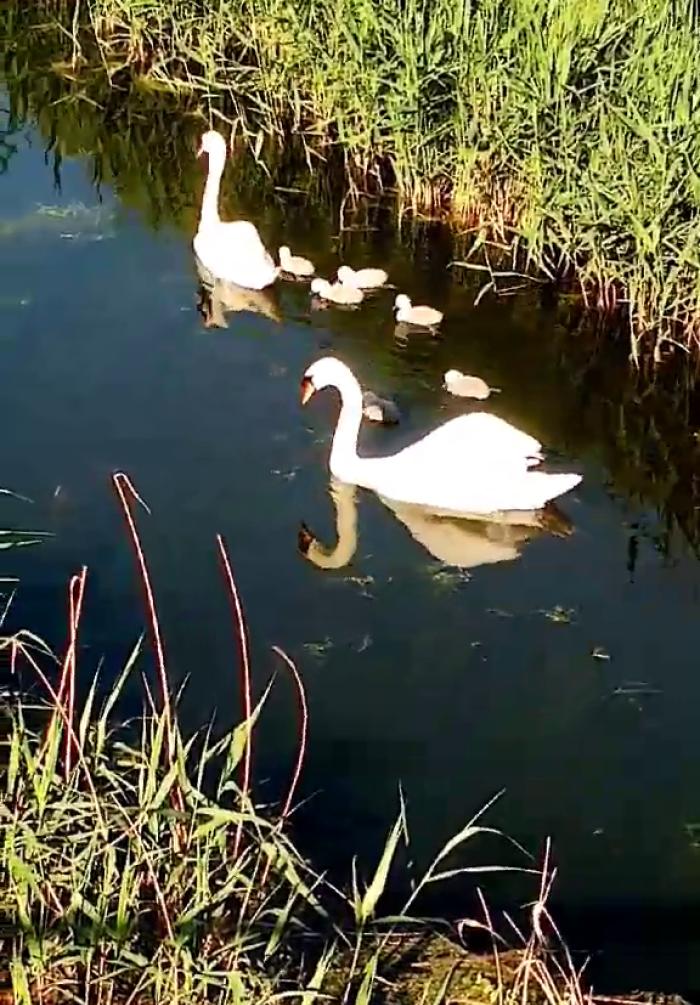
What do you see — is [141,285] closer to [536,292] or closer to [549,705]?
[536,292]

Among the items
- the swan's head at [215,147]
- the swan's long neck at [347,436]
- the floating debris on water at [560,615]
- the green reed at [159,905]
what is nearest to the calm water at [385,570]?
the floating debris on water at [560,615]

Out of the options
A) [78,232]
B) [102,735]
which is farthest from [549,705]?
[78,232]

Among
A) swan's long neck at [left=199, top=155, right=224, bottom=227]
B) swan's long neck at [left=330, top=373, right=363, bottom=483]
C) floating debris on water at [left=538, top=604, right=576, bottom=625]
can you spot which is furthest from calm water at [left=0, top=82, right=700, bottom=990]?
swan's long neck at [left=199, top=155, right=224, bottom=227]

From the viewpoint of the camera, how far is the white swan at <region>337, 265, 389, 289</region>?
7043mm

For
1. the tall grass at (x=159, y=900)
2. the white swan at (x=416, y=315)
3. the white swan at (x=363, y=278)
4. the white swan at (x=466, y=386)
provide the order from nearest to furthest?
1. the tall grass at (x=159, y=900)
2. the white swan at (x=466, y=386)
3. the white swan at (x=416, y=315)
4. the white swan at (x=363, y=278)

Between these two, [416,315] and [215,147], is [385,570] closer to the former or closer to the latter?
[416,315]

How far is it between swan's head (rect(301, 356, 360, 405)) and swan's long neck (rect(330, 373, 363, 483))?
0.01 metres

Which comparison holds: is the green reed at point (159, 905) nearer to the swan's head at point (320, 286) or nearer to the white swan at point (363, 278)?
the swan's head at point (320, 286)

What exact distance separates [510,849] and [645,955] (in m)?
0.46

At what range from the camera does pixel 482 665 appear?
4.68 metres

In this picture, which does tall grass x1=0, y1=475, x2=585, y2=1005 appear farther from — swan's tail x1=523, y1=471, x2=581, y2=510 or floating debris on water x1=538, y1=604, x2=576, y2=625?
swan's tail x1=523, y1=471, x2=581, y2=510

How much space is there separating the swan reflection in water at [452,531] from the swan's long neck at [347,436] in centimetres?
5

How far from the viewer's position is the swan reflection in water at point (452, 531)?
17.4 ft

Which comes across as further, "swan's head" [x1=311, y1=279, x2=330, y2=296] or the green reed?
"swan's head" [x1=311, y1=279, x2=330, y2=296]
